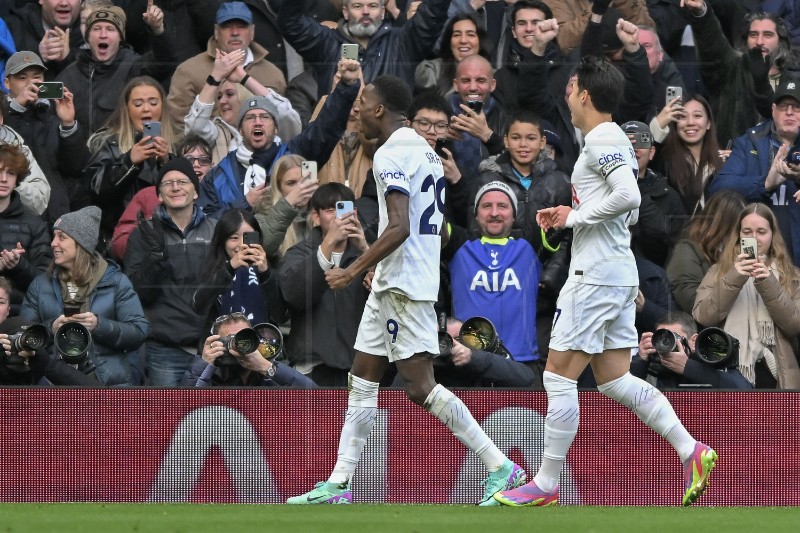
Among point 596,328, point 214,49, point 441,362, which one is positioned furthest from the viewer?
point 214,49

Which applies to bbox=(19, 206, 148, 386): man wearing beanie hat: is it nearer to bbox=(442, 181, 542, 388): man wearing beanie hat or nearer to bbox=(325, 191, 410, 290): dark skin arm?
bbox=(442, 181, 542, 388): man wearing beanie hat

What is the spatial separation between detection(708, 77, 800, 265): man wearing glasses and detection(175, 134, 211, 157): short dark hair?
359 centimetres

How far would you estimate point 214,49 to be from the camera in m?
11.2

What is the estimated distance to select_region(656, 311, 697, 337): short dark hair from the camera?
32.0 feet

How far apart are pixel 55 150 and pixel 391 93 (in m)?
3.59

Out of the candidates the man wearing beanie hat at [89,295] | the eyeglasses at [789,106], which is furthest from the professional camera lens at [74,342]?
the eyeglasses at [789,106]

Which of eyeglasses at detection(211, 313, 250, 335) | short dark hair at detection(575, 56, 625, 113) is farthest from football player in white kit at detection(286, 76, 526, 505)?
eyeglasses at detection(211, 313, 250, 335)

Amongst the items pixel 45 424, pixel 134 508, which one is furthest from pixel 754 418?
pixel 45 424

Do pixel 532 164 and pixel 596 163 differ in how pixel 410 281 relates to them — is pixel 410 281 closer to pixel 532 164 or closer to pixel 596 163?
pixel 596 163

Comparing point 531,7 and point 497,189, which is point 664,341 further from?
point 531,7

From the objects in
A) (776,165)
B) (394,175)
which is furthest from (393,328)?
(776,165)

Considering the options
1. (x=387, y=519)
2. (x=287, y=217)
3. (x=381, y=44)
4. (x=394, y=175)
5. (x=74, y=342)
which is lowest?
(x=387, y=519)

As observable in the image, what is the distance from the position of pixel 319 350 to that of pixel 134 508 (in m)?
1.79

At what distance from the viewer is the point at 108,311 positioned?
9883mm
